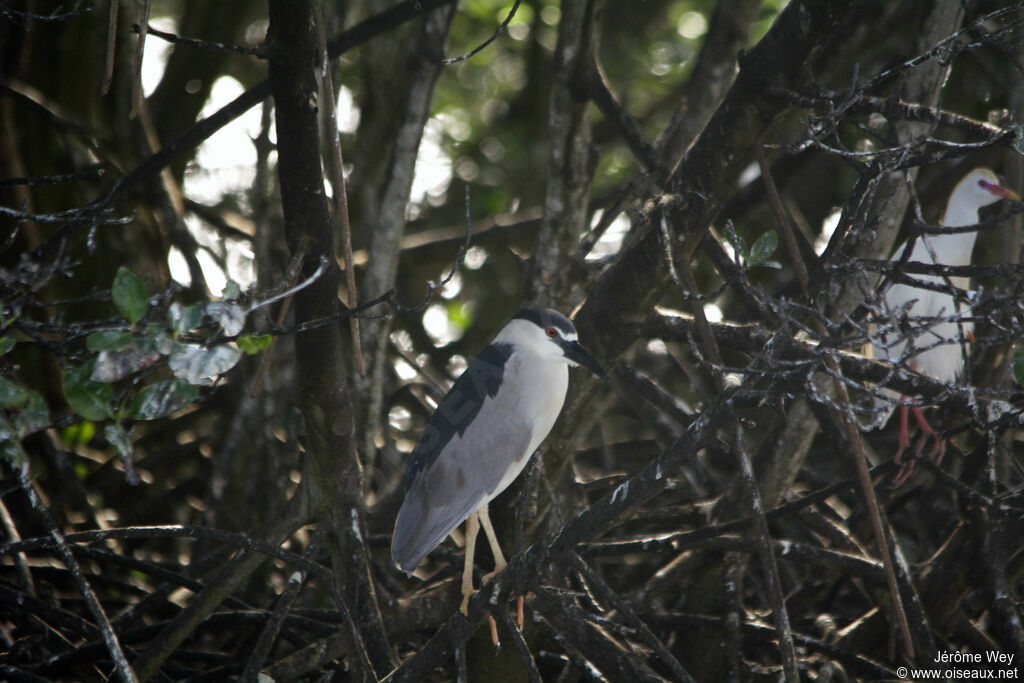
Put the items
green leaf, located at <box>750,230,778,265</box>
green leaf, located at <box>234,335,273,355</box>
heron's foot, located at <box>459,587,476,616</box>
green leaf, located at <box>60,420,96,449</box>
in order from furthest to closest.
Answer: green leaf, located at <box>60,420,96,449</box>
heron's foot, located at <box>459,587,476,616</box>
green leaf, located at <box>750,230,778,265</box>
green leaf, located at <box>234,335,273,355</box>

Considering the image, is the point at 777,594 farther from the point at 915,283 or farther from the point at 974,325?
the point at 974,325

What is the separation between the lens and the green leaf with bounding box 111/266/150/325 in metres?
1.68

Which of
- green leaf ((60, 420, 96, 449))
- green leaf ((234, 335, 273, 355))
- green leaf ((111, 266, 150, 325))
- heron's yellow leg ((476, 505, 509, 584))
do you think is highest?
green leaf ((111, 266, 150, 325))

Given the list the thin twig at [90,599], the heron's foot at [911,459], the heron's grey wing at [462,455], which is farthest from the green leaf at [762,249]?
the thin twig at [90,599]

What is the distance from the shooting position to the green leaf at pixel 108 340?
1632 mm

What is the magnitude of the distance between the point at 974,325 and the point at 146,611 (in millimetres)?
3531

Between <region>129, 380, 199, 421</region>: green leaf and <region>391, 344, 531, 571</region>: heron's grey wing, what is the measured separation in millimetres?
1225

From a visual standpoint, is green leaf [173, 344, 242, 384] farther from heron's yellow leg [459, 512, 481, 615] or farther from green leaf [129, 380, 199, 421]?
heron's yellow leg [459, 512, 481, 615]

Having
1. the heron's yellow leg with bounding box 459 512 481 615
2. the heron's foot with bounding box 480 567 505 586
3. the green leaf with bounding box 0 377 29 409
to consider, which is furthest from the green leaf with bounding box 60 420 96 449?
the green leaf with bounding box 0 377 29 409

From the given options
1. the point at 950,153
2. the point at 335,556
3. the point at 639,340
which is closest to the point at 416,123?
the point at 639,340

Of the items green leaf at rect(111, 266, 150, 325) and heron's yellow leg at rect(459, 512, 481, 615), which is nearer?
green leaf at rect(111, 266, 150, 325)

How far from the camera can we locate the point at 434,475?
2889 mm

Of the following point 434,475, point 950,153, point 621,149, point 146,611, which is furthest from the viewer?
point 621,149

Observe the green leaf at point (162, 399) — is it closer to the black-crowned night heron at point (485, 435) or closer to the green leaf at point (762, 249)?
the black-crowned night heron at point (485, 435)
